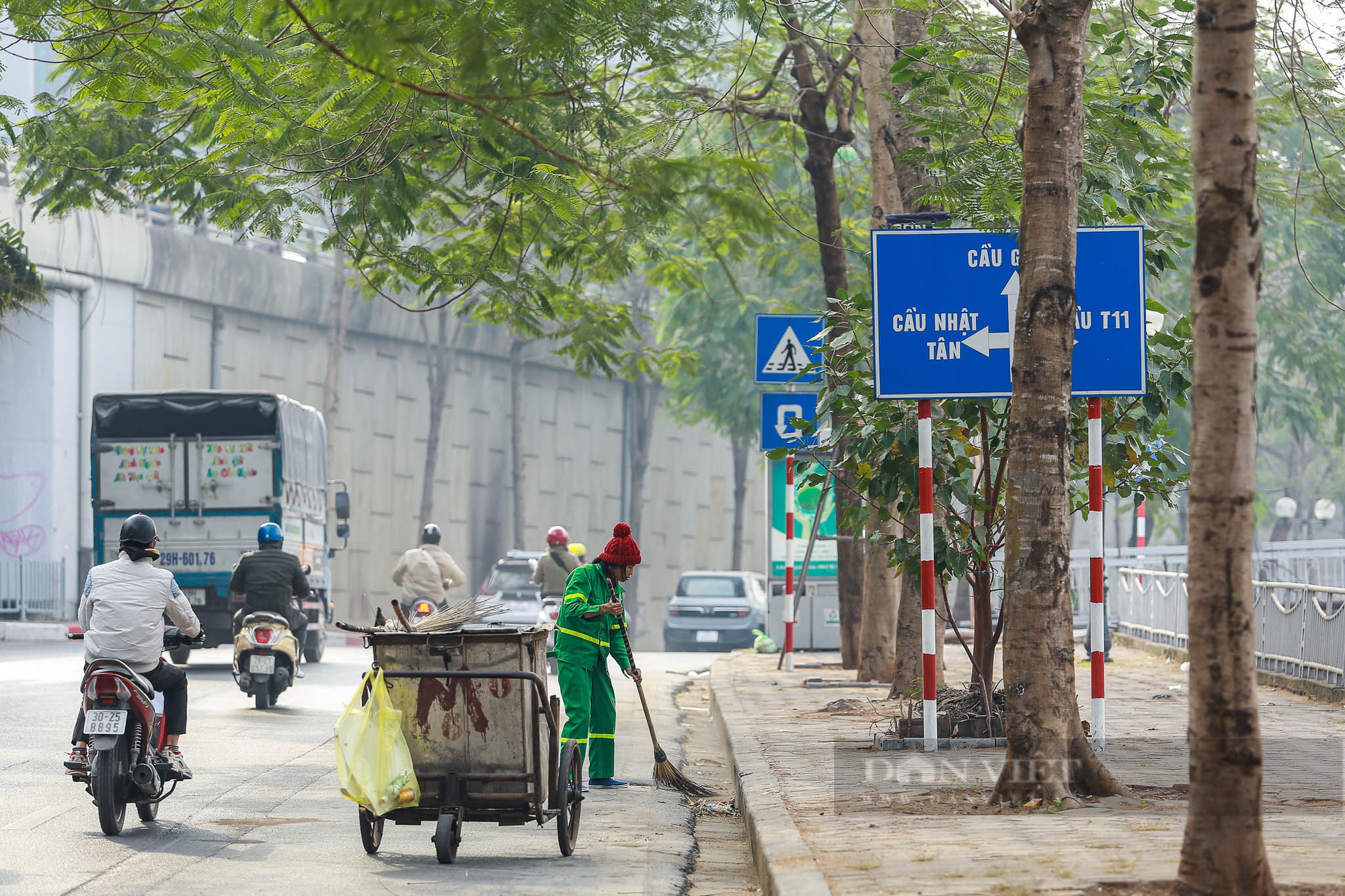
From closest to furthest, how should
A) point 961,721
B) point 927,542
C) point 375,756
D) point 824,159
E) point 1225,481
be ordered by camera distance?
point 1225,481, point 375,756, point 927,542, point 961,721, point 824,159

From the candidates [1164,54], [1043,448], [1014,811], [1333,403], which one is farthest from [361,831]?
[1333,403]

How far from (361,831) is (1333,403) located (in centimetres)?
3019

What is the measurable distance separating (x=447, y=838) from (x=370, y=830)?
0.39 meters

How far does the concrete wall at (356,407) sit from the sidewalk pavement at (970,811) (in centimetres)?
1552

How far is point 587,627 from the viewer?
31.8 ft

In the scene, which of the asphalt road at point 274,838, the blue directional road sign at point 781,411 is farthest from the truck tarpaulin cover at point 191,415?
the asphalt road at point 274,838

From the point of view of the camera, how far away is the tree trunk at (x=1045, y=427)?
7.91 m

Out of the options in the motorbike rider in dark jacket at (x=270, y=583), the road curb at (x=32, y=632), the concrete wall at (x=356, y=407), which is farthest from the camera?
the concrete wall at (x=356, y=407)

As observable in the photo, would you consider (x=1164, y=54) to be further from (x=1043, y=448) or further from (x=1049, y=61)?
(x=1043, y=448)

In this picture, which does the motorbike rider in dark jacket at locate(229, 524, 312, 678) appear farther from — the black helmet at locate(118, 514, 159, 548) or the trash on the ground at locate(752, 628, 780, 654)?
the trash on the ground at locate(752, 628, 780, 654)

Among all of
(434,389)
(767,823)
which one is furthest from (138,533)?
(434,389)

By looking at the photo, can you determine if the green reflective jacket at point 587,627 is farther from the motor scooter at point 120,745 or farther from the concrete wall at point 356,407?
the concrete wall at point 356,407

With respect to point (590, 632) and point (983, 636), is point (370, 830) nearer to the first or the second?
→ point (590, 632)

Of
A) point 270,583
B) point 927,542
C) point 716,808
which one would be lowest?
point 716,808
